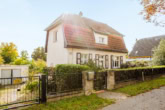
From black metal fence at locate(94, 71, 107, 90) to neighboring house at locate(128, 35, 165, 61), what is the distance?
22.6 metres

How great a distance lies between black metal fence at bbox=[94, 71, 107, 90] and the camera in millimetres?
6905

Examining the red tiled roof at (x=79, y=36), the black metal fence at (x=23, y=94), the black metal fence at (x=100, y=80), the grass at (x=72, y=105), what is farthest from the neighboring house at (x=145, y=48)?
the black metal fence at (x=23, y=94)

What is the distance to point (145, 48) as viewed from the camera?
2764 centimetres

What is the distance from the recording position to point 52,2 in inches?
338

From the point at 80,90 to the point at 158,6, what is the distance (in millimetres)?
7620

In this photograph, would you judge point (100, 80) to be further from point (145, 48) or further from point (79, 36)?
point (145, 48)

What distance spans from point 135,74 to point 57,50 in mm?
8918

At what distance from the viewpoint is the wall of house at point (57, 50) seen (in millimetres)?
12417

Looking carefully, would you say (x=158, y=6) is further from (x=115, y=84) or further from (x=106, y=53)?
(x=106, y=53)

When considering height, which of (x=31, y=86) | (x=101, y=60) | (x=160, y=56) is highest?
(x=160, y=56)

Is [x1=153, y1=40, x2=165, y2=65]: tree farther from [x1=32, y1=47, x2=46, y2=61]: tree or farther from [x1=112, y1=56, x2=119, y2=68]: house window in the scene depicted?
[x1=32, y1=47, x2=46, y2=61]: tree

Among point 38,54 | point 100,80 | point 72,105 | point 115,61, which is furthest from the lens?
point 38,54

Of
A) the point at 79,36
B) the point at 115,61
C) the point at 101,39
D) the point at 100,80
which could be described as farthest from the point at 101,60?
the point at 100,80

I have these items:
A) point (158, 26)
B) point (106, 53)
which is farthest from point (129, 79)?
point (106, 53)
